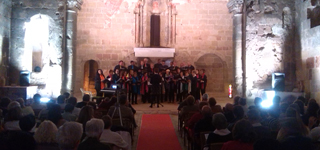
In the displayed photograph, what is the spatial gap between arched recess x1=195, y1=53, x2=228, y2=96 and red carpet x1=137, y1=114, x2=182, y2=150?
682 cm

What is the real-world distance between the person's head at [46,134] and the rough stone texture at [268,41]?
379 inches

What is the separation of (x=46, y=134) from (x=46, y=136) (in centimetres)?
2

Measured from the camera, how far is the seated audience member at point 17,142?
2.87 metres

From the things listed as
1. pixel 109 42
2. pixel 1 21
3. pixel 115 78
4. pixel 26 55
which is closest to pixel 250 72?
pixel 115 78

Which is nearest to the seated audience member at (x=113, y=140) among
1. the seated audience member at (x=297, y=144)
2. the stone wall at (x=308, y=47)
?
the seated audience member at (x=297, y=144)

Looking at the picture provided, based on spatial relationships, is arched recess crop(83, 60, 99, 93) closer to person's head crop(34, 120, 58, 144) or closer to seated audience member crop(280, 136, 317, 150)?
person's head crop(34, 120, 58, 144)

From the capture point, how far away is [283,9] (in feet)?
38.7

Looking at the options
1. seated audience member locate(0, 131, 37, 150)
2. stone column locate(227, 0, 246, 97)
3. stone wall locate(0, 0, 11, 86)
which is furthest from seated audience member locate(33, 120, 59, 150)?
stone column locate(227, 0, 246, 97)

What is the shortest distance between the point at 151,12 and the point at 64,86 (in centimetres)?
575

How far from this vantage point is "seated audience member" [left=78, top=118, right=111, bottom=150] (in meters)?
2.82

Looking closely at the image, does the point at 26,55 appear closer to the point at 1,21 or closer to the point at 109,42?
the point at 1,21

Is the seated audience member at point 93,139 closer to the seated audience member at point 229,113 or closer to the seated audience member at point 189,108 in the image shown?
the seated audience member at point 229,113

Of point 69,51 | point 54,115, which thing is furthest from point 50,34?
point 54,115

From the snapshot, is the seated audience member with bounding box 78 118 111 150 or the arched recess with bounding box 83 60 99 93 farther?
the arched recess with bounding box 83 60 99 93
